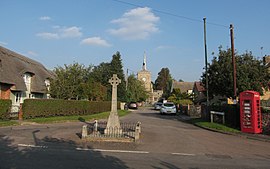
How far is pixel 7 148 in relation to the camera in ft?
31.0

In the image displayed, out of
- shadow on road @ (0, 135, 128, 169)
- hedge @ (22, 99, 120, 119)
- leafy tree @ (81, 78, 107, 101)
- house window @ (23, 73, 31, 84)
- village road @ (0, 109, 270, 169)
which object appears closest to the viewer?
shadow on road @ (0, 135, 128, 169)

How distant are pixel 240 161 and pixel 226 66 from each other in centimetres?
1726

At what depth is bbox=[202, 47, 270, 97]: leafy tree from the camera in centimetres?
2400

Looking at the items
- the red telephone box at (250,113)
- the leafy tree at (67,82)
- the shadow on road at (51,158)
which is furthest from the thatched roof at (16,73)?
the red telephone box at (250,113)

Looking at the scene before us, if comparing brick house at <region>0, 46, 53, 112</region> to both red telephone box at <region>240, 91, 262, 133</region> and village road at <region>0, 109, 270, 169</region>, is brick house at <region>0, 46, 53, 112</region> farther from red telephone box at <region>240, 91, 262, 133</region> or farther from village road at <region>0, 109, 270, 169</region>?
red telephone box at <region>240, 91, 262, 133</region>

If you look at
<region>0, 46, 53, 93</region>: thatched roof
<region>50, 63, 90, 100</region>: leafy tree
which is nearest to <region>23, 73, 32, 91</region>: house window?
<region>0, 46, 53, 93</region>: thatched roof

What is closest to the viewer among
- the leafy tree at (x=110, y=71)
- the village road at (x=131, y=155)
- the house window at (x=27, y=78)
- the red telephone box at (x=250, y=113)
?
the village road at (x=131, y=155)

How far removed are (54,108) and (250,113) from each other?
17.2 m

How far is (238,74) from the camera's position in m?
24.2

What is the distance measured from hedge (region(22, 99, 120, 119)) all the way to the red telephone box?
16.7 meters

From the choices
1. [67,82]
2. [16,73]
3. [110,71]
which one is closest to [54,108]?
[67,82]

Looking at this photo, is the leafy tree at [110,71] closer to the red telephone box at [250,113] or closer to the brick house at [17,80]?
the brick house at [17,80]

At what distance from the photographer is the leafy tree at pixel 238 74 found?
24.0 meters

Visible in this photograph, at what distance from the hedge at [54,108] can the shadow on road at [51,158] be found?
11690 mm
